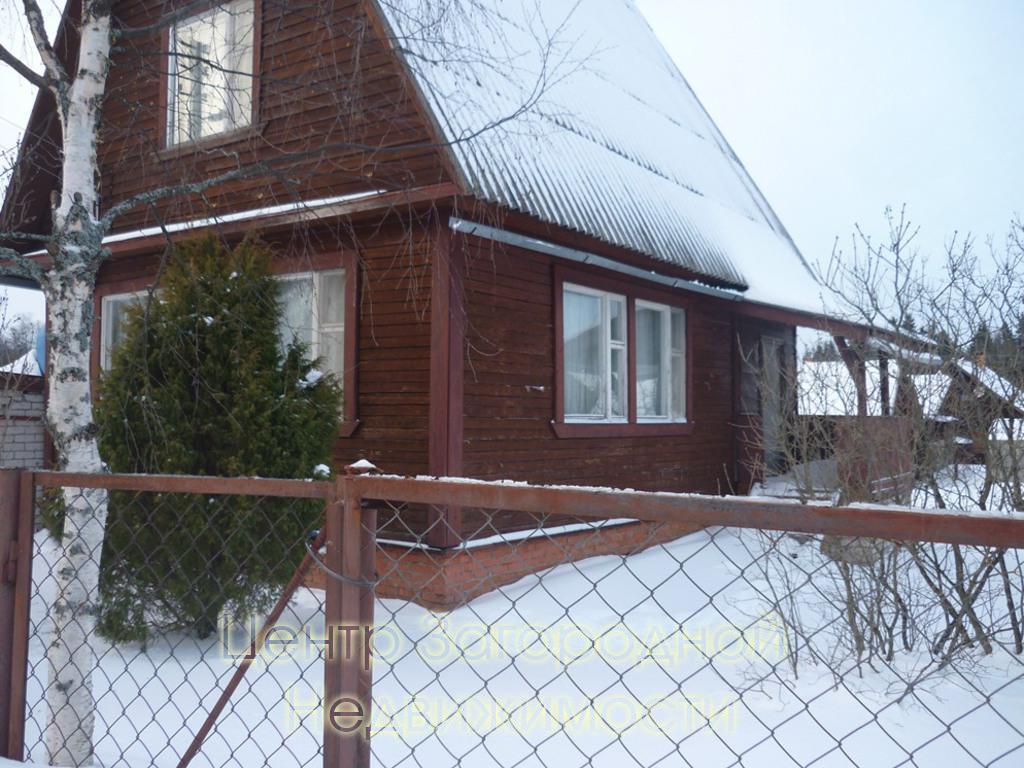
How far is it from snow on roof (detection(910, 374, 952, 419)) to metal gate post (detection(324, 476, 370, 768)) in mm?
4103

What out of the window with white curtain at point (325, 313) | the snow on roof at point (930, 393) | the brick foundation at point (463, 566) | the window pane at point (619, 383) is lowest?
the brick foundation at point (463, 566)

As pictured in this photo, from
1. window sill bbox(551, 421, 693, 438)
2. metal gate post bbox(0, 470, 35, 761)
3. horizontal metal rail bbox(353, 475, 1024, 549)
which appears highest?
window sill bbox(551, 421, 693, 438)

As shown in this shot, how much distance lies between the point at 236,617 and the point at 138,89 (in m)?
5.99

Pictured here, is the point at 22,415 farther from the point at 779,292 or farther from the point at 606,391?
the point at 779,292

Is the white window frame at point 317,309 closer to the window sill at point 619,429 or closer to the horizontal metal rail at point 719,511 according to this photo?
the window sill at point 619,429

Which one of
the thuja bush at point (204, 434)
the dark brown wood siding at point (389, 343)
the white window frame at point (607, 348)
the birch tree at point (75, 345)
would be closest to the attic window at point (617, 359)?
the white window frame at point (607, 348)

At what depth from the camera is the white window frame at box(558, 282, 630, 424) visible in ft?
27.2

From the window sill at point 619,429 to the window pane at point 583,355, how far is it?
0.17 metres

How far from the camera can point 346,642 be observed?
195 centimetres

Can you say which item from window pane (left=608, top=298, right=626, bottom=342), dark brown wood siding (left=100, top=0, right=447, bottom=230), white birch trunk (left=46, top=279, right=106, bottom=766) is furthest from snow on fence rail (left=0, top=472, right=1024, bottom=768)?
window pane (left=608, top=298, right=626, bottom=342)

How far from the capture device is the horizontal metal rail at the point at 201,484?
82.3 inches

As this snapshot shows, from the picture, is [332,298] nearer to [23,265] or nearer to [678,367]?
[23,265]

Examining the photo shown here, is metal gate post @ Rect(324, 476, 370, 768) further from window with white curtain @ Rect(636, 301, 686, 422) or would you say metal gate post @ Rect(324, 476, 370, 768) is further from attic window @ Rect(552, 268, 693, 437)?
window with white curtain @ Rect(636, 301, 686, 422)

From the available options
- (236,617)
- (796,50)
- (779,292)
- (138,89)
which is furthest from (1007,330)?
(796,50)
